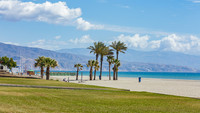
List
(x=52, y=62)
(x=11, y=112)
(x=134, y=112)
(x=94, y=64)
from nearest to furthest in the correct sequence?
(x=11, y=112)
(x=134, y=112)
(x=52, y=62)
(x=94, y=64)

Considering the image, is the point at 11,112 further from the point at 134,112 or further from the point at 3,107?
the point at 134,112

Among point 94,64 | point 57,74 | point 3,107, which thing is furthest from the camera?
point 57,74

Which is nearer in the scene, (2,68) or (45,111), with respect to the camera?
(45,111)

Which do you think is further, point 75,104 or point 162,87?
point 162,87

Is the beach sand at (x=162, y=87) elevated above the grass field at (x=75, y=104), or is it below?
below

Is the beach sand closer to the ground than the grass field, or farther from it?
closer to the ground

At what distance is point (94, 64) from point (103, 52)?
6.66 m

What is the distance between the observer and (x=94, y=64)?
86.5 m

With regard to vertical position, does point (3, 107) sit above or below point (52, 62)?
below

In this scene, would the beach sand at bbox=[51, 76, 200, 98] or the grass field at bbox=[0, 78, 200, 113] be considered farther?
the beach sand at bbox=[51, 76, 200, 98]

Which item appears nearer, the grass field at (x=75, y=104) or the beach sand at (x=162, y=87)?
the grass field at (x=75, y=104)

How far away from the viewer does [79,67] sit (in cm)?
9025

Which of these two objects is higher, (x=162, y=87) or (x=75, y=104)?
(x=75, y=104)

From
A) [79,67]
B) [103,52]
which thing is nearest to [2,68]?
[79,67]
